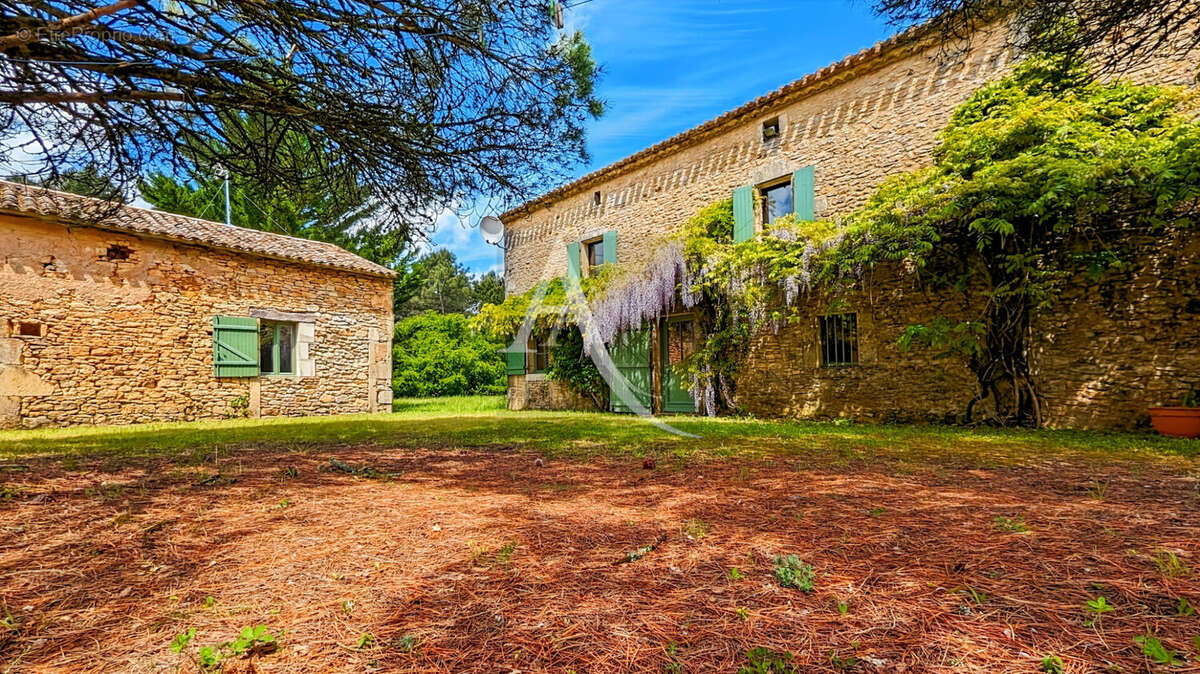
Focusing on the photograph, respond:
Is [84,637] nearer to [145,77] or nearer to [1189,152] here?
[145,77]

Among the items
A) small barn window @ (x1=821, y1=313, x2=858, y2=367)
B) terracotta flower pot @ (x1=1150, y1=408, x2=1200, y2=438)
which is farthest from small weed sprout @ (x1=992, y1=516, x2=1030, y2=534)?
small barn window @ (x1=821, y1=313, x2=858, y2=367)

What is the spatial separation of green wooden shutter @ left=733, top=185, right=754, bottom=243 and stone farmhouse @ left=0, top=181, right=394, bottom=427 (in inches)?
252

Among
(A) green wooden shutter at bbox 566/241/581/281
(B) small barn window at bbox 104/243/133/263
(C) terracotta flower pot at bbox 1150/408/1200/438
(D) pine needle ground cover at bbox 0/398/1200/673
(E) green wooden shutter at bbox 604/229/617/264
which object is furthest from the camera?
(A) green wooden shutter at bbox 566/241/581/281

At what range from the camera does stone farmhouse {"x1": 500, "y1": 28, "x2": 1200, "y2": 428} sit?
4.92 m

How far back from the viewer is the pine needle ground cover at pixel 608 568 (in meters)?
1.20

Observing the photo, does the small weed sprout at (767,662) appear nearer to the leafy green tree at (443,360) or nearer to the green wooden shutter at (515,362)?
the green wooden shutter at (515,362)

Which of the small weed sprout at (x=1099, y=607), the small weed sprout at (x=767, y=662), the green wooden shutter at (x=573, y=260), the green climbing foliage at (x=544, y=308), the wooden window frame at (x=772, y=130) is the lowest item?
the small weed sprout at (x=767, y=662)

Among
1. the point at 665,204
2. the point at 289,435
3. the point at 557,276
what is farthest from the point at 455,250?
the point at 289,435

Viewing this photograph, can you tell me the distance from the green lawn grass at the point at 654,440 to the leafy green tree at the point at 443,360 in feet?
24.3

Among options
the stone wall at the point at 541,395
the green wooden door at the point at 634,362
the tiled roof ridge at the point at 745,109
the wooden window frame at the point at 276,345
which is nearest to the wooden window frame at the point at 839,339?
the green wooden door at the point at 634,362

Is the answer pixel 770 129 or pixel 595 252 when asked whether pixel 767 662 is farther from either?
pixel 595 252

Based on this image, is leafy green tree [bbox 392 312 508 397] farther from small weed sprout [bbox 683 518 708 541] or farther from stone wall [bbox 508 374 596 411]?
small weed sprout [bbox 683 518 708 541]

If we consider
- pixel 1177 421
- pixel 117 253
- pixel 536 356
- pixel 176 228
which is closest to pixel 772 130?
pixel 1177 421

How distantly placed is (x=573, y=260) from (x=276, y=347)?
539 cm
